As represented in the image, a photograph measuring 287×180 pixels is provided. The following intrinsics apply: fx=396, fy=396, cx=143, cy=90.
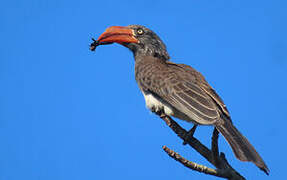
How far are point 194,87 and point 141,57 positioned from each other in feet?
5.92

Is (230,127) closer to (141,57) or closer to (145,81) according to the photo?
(145,81)

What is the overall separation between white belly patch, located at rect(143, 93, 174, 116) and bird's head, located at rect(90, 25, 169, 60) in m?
1.60

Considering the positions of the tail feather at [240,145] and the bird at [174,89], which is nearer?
the tail feather at [240,145]

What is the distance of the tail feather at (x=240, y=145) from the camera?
171 inches

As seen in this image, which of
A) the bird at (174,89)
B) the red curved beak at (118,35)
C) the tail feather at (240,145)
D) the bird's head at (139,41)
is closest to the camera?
the tail feather at (240,145)

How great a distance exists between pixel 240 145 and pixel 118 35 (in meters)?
3.52

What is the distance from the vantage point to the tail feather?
435 cm

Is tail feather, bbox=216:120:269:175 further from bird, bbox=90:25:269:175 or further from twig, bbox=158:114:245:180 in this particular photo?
twig, bbox=158:114:245:180

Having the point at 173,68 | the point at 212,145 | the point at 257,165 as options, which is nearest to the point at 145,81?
the point at 173,68

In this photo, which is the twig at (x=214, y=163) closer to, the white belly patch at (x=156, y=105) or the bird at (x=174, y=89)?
the bird at (x=174, y=89)

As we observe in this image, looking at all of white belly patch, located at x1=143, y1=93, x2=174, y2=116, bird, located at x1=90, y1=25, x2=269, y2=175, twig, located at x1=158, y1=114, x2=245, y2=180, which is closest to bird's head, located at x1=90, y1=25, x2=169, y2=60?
bird, located at x1=90, y1=25, x2=269, y2=175

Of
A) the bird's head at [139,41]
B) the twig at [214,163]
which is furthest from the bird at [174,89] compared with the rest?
the twig at [214,163]

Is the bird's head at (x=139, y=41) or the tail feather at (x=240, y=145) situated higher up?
the bird's head at (x=139, y=41)

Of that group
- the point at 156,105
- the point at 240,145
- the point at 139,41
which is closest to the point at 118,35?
the point at 139,41
